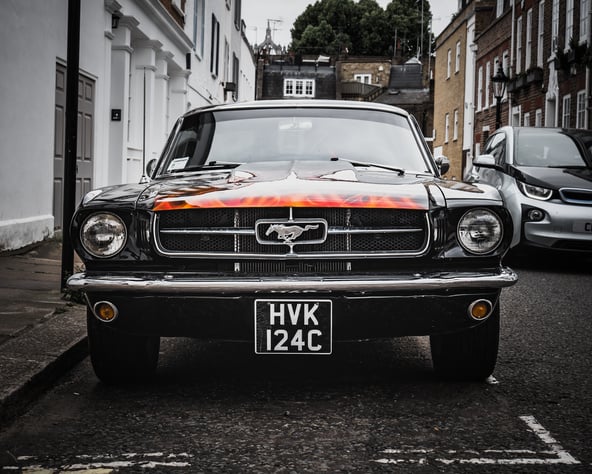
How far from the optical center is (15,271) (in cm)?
830

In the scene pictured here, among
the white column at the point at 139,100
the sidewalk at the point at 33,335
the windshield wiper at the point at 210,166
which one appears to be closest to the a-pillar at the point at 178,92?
the white column at the point at 139,100

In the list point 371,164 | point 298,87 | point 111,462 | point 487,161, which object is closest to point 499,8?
point 487,161

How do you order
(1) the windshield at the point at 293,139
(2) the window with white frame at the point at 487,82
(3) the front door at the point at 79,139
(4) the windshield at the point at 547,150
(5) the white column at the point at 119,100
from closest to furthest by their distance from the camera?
(1) the windshield at the point at 293,139
(4) the windshield at the point at 547,150
(3) the front door at the point at 79,139
(5) the white column at the point at 119,100
(2) the window with white frame at the point at 487,82

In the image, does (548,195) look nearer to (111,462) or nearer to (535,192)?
(535,192)

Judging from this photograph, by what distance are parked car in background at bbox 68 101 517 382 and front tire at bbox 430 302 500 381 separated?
2 centimetres

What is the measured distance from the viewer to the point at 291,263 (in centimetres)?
394

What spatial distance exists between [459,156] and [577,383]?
36219 millimetres

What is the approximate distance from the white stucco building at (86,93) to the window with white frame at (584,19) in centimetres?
1028

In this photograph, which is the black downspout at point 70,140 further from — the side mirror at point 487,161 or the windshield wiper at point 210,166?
the side mirror at point 487,161

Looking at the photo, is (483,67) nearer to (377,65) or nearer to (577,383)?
(577,383)

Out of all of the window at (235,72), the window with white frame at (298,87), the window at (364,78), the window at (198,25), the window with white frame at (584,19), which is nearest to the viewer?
the window with white frame at (584,19)

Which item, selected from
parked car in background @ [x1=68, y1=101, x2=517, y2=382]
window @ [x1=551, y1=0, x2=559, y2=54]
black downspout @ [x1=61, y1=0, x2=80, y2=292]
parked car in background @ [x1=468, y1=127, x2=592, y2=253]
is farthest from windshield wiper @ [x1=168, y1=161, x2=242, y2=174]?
window @ [x1=551, y1=0, x2=559, y2=54]

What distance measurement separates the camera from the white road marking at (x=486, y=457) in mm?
3225

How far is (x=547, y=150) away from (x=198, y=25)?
16398mm
